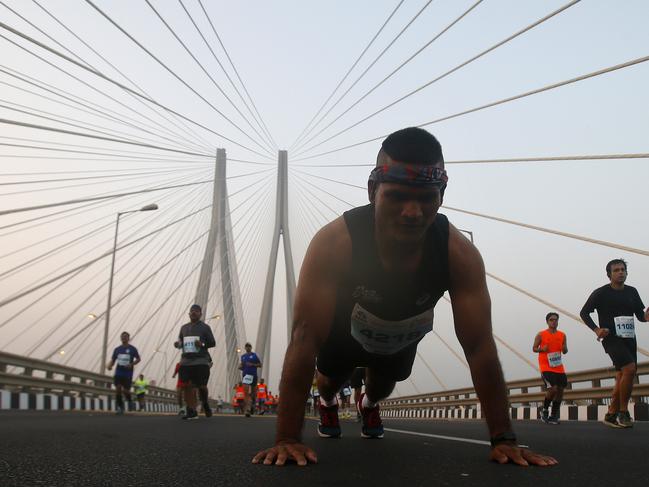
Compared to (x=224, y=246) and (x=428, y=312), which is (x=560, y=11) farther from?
(x=224, y=246)

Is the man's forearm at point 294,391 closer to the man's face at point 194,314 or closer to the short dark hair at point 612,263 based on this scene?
the short dark hair at point 612,263

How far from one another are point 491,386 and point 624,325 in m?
6.03

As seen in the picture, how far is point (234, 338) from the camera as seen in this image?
2945 centimetres

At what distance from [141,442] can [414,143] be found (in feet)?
9.26

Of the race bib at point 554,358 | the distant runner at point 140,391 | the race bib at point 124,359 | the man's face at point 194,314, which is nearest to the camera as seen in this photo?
the race bib at point 554,358

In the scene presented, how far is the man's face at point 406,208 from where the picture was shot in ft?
11.1

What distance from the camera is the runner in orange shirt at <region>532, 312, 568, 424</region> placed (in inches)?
473

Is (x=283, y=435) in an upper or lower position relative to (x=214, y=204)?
lower

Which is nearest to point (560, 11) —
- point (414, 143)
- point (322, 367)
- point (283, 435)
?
point (322, 367)

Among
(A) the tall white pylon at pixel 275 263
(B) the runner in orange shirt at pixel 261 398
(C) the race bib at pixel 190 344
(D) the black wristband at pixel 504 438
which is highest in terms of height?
(A) the tall white pylon at pixel 275 263

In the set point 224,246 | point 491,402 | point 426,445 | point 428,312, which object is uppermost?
point 224,246

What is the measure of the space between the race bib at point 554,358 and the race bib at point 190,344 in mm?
5590

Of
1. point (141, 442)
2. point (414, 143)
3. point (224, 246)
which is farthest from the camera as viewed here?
point (224, 246)

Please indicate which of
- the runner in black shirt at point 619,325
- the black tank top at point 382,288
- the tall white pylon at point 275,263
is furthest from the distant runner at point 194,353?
the tall white pylon at point 275,263
